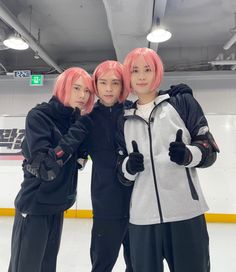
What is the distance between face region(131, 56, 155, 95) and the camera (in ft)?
4.19

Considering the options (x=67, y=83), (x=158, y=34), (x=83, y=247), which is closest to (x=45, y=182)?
(x=67, y=83)

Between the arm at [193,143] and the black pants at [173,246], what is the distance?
0.81 feet

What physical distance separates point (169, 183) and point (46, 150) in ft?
1.97

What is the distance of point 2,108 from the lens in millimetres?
5766

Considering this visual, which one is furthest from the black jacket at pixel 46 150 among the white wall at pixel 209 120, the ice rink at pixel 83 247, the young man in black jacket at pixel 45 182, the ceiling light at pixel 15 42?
the white wall at pixel 209 120

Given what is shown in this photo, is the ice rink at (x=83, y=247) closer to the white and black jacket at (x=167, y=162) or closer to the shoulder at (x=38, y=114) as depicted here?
the white and black jacket at (x=167, y=162)

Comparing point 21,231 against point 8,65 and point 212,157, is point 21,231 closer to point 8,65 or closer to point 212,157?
point 212,157

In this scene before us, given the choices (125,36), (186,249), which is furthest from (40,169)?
(125,36)

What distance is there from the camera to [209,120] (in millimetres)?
5129

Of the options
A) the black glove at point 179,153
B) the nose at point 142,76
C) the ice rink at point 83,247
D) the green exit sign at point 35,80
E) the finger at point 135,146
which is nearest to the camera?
the black glove at point 179,153

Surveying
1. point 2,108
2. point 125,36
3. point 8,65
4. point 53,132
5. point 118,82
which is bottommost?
point 53,132

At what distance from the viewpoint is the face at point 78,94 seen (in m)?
1.49

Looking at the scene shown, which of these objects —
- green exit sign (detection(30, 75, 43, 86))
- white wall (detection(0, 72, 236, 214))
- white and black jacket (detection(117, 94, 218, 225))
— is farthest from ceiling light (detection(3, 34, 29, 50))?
white and black jacket (detection(117, 94, 218, 225))

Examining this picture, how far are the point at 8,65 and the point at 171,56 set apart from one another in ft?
11.7
